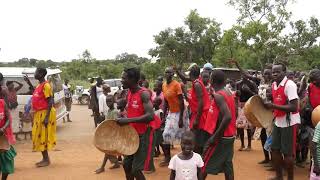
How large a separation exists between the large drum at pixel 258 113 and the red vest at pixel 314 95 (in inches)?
35.5

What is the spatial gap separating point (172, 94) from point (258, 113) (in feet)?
5.67

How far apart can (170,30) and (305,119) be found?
30501 millimetres

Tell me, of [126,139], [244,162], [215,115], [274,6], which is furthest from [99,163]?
[274,6]

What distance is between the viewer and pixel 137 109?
531 centimetres

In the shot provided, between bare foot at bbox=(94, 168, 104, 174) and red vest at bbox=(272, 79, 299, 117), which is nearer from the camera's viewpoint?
red vest at bbox=(272, 79, 299, 117)

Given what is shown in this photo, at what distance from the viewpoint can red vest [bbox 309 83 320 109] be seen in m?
6.88

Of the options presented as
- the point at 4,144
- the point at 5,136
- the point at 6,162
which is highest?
the point at 5,136

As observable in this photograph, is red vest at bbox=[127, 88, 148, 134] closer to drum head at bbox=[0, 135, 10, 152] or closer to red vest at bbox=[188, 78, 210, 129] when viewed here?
red vest at bbox=[188, 78, 210, 129]

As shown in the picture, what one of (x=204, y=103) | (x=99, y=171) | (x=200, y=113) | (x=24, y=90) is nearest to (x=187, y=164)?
(x=200, y=113)

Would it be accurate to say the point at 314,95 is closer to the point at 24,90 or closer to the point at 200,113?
the point at 200,113

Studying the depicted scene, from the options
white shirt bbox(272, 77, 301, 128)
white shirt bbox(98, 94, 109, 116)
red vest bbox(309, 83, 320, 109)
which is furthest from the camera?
white shirt bbox(98, 94, 109, 116)

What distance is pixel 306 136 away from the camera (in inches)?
289

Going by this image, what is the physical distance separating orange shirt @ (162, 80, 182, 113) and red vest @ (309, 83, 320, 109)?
207 cm

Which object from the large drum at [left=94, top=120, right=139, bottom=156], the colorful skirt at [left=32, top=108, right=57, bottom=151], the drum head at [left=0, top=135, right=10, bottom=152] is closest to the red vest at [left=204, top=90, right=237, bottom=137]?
the large drum at [left=94, top=120, right=139, bottom=156]
